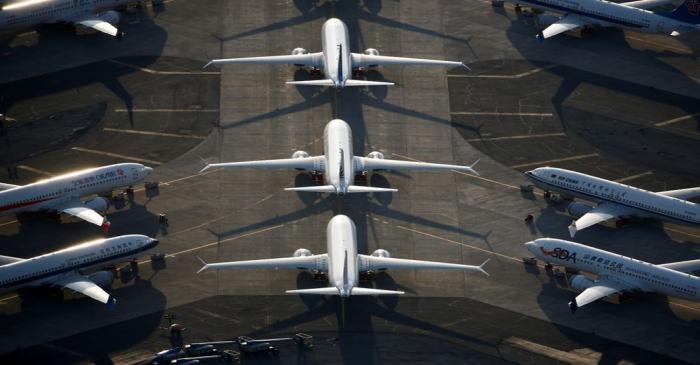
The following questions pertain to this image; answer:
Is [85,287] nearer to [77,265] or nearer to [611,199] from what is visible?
[77,265]

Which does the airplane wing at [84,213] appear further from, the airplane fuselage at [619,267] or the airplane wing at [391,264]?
the airplane fuselage at [619,267]

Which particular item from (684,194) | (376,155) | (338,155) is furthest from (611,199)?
(338,155)

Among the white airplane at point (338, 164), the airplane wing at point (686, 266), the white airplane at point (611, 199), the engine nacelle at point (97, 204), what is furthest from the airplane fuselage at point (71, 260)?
the airplane wing at point (686, 266)

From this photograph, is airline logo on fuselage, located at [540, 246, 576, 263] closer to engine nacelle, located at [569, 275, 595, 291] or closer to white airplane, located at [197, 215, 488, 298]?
engine nacelle, located at [569, 275, 595, 291]

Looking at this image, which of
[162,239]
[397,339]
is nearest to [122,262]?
[162,239]

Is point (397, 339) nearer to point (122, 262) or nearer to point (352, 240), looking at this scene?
point (352, 240)

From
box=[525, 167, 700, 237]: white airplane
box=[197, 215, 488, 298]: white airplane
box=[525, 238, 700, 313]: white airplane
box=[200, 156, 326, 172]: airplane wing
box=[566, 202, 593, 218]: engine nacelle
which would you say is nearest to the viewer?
box=[197, 215, 488, 298]: white airplane

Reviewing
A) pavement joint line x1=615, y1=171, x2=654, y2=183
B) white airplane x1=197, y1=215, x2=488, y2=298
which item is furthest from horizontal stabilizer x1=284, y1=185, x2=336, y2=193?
pavement joint line x1=615, y1=171, x2=654, y2=183
